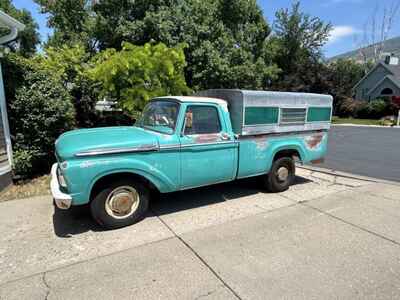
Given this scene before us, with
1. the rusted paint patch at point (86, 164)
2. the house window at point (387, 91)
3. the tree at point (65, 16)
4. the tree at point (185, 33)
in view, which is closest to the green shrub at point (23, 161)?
the rusted paint patch at point (86, 164)

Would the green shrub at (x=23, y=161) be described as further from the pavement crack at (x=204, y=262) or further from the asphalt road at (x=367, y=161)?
the asphalt road at (x=367, y=161)

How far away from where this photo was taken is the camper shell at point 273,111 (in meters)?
4.46

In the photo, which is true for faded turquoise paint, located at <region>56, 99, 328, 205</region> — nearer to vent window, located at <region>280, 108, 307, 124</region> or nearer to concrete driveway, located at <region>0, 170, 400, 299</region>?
vent window, located at <region>280, 108, 307, 124</region>

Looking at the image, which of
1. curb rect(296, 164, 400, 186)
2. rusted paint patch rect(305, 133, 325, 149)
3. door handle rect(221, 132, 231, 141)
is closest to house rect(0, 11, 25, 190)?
door handle rect(221, 132, 231, 141)

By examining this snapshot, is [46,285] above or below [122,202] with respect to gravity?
below

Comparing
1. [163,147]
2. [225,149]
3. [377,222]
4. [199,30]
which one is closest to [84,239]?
[163,147]

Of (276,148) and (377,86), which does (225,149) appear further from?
(377,86)

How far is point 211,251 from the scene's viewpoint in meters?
3.22

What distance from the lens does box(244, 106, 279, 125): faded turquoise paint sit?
448cm

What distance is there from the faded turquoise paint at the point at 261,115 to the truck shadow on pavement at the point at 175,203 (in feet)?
4.89

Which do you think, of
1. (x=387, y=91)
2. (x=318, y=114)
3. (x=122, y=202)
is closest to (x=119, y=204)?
(x=122, y=202)

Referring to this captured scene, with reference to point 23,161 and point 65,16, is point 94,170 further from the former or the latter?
point 65,16

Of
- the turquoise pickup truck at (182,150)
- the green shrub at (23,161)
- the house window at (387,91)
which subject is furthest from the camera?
the house window at (387,91)

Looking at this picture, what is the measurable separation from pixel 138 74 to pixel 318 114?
5.25 meters
